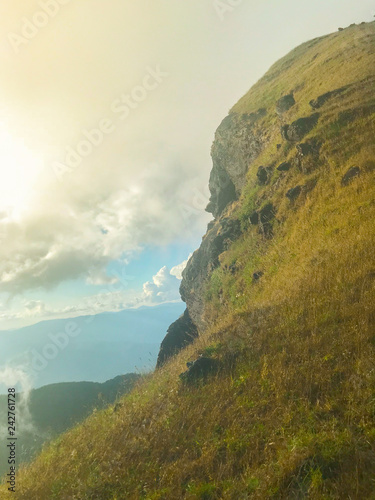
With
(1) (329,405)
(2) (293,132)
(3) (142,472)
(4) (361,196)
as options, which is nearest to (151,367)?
(3) (142,472)

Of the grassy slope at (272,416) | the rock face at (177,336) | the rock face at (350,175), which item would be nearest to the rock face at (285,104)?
the rock face at (350,175)

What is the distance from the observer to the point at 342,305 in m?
8.11

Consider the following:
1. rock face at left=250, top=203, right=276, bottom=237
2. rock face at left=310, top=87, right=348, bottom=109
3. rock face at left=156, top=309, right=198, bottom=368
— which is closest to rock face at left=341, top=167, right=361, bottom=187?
rock face at left=250, top=203, right=276, bottom=237

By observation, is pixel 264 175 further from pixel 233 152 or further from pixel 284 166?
pixel 233 152

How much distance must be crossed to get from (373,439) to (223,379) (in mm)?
3732

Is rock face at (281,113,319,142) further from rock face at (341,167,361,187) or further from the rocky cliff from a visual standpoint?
rock face at (341,167,361,187)

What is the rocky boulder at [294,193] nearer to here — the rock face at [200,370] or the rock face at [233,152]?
the rock face at [200,370]

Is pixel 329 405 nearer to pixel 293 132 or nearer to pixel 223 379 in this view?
pixel 223 379

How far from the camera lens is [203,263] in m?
34.2

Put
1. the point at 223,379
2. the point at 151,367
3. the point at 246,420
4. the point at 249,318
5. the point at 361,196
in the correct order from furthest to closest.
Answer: the point at 151,367, the point at 361,196, the point at 249,318, the point at 223,379, the point at 246,420

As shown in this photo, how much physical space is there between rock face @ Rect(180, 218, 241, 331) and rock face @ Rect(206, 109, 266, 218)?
6.94 metres

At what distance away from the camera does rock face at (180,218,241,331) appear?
87.2ft

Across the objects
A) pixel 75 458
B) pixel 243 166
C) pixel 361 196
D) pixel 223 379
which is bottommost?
pixel 75 458

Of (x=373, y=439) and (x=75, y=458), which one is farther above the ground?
(x=373, y=439)
